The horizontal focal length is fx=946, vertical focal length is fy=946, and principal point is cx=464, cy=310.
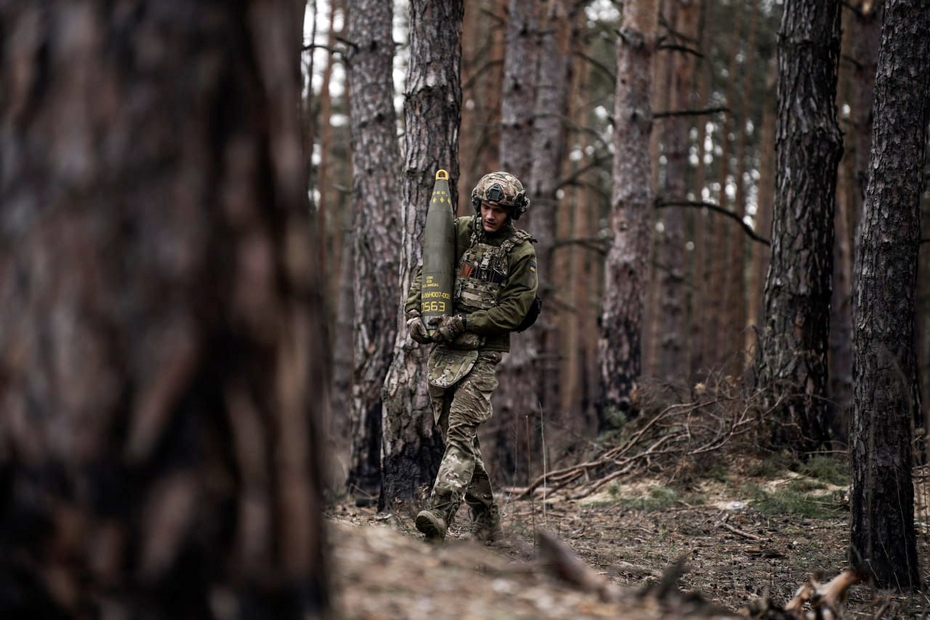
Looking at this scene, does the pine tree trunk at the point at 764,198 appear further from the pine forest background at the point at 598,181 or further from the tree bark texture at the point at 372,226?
the tree bark texture at the point at 372,226

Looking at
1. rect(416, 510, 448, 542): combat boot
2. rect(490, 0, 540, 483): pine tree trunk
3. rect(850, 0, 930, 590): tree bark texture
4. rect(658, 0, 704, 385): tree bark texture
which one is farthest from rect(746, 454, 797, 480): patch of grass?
rect(658, 0, 704, 385): tree bark texture

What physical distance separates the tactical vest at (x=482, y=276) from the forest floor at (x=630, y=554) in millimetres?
1287

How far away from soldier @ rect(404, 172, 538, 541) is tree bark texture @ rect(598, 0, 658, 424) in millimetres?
5572

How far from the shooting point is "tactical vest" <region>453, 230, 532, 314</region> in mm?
5695

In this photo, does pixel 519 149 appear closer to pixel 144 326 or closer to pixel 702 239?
pixel 144 326

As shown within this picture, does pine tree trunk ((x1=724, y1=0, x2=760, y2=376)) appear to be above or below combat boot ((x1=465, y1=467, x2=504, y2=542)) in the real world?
above

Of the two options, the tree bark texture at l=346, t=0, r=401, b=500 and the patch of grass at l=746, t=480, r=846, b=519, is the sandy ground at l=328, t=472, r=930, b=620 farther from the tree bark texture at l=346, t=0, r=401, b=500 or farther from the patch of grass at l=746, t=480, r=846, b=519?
the tree bark texture at l=346, t=0, r=401, b=500

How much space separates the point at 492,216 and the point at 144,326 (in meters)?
4.05

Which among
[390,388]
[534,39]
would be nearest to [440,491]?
[390,388]

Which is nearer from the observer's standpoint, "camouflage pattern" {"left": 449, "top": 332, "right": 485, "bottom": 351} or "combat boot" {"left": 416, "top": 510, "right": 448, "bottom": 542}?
"combat boot" {"left": 416, "top": 510, "right": 448, "bottom": 542}

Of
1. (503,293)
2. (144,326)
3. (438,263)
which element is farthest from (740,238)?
(144,326)

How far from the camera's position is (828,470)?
830 cm

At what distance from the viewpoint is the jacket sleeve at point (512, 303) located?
5551mm

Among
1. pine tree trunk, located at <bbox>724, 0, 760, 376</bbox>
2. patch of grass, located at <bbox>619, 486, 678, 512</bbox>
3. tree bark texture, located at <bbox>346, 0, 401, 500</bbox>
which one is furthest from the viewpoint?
pine tree trunk, located at <bbox>724, 0, 760, 376</bbox>
